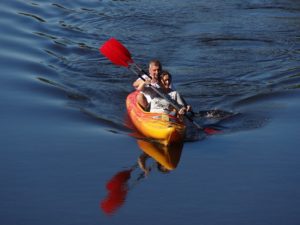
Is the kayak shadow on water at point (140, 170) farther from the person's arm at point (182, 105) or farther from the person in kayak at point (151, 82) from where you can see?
the person in kayak at point (151, 82)

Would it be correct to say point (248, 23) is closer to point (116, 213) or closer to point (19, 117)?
point (19, 117)

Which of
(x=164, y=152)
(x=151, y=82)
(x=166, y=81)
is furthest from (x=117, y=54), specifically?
(x=164, y=152)

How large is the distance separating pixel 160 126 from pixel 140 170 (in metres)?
0.99

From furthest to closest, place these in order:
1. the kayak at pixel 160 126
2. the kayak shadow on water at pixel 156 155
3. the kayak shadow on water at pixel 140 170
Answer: the kayak at pixel 160 126 → the kayak shadow on water at pixel 156 155 → the kayak shadow on water at pixel 140 170

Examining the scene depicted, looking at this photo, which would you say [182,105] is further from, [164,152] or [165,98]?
[164,152]

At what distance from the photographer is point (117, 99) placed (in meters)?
12.3

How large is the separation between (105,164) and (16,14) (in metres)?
8.37

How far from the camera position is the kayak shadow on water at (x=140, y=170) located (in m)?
8.24

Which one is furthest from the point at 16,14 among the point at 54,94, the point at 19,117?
the point at 19,117

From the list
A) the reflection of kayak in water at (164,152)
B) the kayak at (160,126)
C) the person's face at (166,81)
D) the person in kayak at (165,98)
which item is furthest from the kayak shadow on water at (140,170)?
the person's face at (166,81)

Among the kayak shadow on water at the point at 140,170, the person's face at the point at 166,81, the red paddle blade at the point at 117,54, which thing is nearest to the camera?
the kayak shadow on water at the point at 140,170

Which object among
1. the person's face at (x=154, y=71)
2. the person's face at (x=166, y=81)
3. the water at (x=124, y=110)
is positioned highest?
the person's face at (x=154, y=71)

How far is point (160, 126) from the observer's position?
396 inches

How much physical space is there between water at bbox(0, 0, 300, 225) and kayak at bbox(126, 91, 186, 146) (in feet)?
0.72
